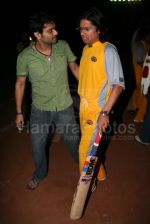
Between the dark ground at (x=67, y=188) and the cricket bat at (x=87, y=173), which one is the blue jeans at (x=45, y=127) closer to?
the dark ground at (x=67, y=188)

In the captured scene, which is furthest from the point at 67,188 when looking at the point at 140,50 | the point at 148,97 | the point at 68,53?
the point at 140,50

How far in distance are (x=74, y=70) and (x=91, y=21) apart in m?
0.88

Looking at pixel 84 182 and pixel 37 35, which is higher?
pixel 37 35

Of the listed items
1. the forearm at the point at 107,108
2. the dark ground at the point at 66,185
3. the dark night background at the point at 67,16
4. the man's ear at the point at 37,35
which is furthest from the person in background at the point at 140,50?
the dark night background at the point at 67,16

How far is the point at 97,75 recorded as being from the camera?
3076 millimetres

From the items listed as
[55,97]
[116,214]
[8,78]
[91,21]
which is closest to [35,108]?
[55,97]

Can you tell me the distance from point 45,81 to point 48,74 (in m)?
0.10

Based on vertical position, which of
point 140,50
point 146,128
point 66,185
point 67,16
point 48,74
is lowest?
point 67,16

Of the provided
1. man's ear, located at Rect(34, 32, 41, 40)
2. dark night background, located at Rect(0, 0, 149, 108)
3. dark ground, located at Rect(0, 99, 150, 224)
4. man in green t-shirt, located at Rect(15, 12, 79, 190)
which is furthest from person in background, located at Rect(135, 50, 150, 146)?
dark night background, located at Rect(0, 0, 149, 108)

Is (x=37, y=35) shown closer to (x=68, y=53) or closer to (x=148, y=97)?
(x=68, y=53)

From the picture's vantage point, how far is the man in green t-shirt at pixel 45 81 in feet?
10.9

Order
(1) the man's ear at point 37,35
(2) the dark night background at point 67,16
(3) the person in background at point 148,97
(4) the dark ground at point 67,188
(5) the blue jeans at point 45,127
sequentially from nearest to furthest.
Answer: (1) the man's ear at point 37,35 < (4) the dark ground at point 67,188 < (5) the blue jeans at point 45,127 < (3) the person in background at point 148,97 < (2) the dark night background at point 67,16

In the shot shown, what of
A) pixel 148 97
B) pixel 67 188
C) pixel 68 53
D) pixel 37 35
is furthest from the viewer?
pixel 148 97

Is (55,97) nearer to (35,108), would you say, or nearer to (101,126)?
(35,108)
